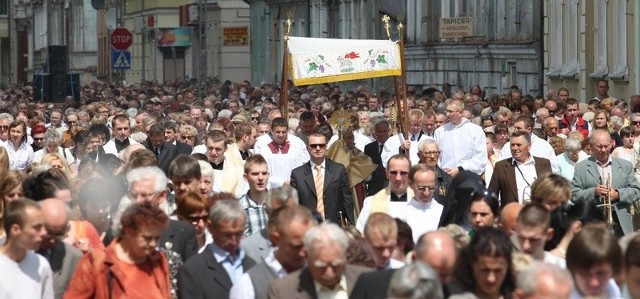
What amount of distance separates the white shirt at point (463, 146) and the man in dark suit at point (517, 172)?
208 centimetres

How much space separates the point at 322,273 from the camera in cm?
1048

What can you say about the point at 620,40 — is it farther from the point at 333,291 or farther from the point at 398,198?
the point at 333,291

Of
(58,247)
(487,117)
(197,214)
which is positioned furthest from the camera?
(487,117)

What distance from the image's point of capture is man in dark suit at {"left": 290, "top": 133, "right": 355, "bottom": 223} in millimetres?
18578

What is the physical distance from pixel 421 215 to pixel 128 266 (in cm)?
423

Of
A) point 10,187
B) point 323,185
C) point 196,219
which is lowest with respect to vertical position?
point 323,185

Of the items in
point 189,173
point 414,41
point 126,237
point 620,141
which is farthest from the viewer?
point 414,41

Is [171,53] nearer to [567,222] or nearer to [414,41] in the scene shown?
[414,41]

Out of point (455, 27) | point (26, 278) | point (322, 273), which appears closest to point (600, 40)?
point (455, 27)

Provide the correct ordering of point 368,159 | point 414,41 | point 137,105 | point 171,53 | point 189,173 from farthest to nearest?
point 171,53 < point 414,41 < point 137,105 < point 368,159 < point 189,173

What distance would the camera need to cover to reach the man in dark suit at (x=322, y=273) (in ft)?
34.3

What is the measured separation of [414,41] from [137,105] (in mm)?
14118

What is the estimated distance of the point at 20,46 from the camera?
109 meters

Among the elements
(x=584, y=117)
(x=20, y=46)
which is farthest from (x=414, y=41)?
(x=20, y=46)
